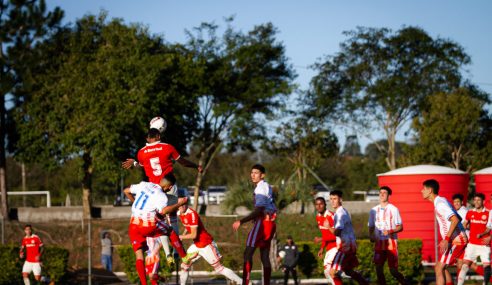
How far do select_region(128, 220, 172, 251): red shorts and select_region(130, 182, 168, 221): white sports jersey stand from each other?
248 mm

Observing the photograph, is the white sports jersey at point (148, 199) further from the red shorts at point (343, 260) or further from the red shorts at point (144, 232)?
the red shorts at point (343, 260)

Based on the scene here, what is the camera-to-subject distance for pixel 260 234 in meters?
17.1

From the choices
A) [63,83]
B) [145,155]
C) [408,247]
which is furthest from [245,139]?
[145,155]

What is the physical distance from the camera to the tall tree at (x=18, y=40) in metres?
49.6

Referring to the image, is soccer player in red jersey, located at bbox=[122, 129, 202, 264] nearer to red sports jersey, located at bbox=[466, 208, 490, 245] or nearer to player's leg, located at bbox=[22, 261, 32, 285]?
red sports jersey, located at bbox=[466, 208, 490, 245]

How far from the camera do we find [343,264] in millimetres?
18078

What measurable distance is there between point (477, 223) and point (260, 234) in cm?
691

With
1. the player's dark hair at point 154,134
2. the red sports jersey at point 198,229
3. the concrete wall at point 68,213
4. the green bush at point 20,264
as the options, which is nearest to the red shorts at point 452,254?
the red sports jersey at point 198,229

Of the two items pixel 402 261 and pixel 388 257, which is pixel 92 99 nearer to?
pixel 402 261

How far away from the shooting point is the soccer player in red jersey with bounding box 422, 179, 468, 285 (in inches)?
633

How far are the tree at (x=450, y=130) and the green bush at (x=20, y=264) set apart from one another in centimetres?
3446

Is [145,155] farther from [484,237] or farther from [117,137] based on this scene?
[117,137]

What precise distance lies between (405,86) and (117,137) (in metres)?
23.2

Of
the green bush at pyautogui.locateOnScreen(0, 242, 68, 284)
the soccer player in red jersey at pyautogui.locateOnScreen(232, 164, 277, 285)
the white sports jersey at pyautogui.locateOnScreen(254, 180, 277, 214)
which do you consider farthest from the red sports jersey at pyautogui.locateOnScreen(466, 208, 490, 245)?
the green bush at pyautogui.locateOnScreen(0, 242, 68, 284)
